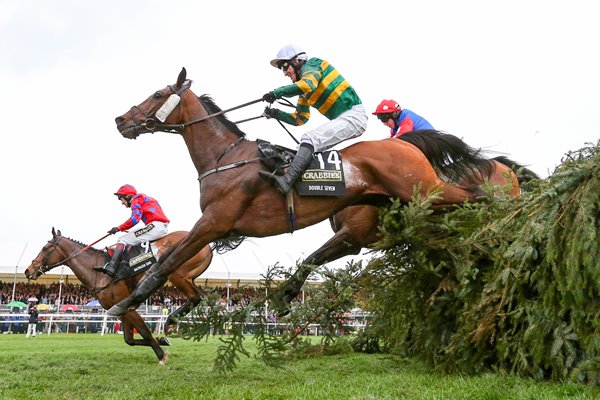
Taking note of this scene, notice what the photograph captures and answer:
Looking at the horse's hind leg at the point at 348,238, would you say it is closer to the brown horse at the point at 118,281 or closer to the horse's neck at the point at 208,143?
the horse's neck at the point at 208,143

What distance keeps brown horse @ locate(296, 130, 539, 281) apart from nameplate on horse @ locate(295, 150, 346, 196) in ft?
2.31

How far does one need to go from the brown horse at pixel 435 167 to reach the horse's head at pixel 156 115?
2.07 metres

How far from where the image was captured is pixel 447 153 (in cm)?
613

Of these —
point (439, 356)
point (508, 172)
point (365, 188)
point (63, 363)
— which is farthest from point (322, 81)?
point (63, 363)

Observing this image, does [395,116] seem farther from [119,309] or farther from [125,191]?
[125,191]

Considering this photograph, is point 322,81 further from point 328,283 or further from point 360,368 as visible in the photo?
point 360,368

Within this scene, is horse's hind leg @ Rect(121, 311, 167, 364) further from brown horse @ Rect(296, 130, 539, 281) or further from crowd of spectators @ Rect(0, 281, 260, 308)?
crowd of spectators @ Rect(0, 281, 260, 308)

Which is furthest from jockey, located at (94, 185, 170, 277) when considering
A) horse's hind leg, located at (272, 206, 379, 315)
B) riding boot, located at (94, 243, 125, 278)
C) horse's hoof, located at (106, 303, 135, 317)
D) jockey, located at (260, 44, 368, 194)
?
jockey, located at (260, 44, 368, 194)

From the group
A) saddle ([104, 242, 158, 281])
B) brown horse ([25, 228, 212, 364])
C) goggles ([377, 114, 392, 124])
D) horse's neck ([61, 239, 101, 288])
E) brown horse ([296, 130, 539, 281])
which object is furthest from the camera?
horse's neck ([61, 239, 101, 288])

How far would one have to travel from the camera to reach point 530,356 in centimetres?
468

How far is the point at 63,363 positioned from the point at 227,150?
4.23 metres

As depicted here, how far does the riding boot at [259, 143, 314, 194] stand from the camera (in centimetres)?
542

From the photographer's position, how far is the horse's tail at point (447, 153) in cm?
610

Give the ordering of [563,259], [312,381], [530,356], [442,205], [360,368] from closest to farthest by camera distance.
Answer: [563,259]
[530,356]
[312,381]
[442,205]
[360,368]
